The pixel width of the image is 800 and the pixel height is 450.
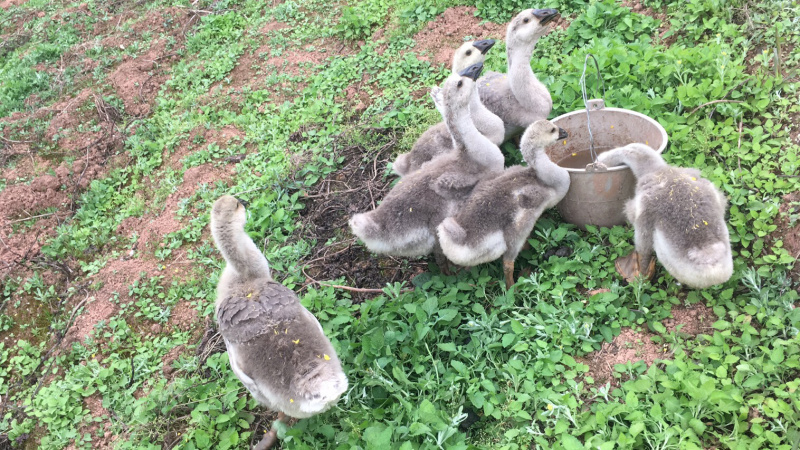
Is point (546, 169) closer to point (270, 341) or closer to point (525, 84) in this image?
point (525, 84)

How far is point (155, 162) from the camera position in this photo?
755 cm

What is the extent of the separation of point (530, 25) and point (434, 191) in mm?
2120

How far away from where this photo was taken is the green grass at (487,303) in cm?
351

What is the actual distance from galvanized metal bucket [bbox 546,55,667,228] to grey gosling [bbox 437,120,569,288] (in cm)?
23

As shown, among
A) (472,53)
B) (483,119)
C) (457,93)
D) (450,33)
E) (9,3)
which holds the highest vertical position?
(9,3)

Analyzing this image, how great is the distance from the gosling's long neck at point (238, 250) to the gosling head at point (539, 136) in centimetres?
233

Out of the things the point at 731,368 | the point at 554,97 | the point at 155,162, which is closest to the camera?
the point at 731,368

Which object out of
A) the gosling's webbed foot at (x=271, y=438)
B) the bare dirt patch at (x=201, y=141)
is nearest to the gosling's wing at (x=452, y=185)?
the gosling's webbed foot at (x=271, y=438)

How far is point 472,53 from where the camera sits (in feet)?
18.7

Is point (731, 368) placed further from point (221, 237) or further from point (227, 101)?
point (227, 101)

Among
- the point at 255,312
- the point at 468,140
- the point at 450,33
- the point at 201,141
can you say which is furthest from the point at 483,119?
the point at 201,141

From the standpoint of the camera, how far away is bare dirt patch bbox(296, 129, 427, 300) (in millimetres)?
5238

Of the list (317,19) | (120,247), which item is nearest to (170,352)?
(120,247)

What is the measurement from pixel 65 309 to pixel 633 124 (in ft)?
20.4
